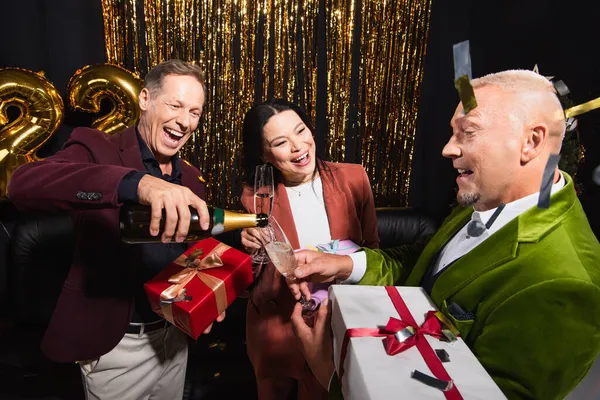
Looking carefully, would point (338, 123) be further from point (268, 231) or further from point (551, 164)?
point (551, 164)

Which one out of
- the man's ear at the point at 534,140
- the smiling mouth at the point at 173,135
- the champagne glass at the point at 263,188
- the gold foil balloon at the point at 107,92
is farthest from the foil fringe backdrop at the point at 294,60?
the man's ear at the point at 534,140

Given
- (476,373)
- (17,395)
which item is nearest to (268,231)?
(476,373)

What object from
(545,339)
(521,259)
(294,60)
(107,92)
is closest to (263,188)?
(521,259)

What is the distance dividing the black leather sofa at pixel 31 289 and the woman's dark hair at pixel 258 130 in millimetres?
1334

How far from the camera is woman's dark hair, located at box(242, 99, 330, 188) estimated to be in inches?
74.2

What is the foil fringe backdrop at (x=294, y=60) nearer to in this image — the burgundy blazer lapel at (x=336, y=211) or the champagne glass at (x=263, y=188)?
the burgundy blazer lapel at (x=336, y=211)

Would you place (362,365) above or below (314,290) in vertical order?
above

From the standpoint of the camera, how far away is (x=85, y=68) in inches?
114

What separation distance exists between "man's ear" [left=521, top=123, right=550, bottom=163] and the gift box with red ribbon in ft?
3.28

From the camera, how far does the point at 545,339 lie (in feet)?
2.88

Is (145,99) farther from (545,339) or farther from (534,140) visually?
(545,339)

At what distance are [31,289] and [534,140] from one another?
139 inches

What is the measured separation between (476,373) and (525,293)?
0.23 m

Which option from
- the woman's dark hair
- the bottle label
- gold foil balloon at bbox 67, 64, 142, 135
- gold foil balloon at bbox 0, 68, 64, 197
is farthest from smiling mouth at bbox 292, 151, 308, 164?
gold foil balloon at bbox 0, 68, 64, 197
